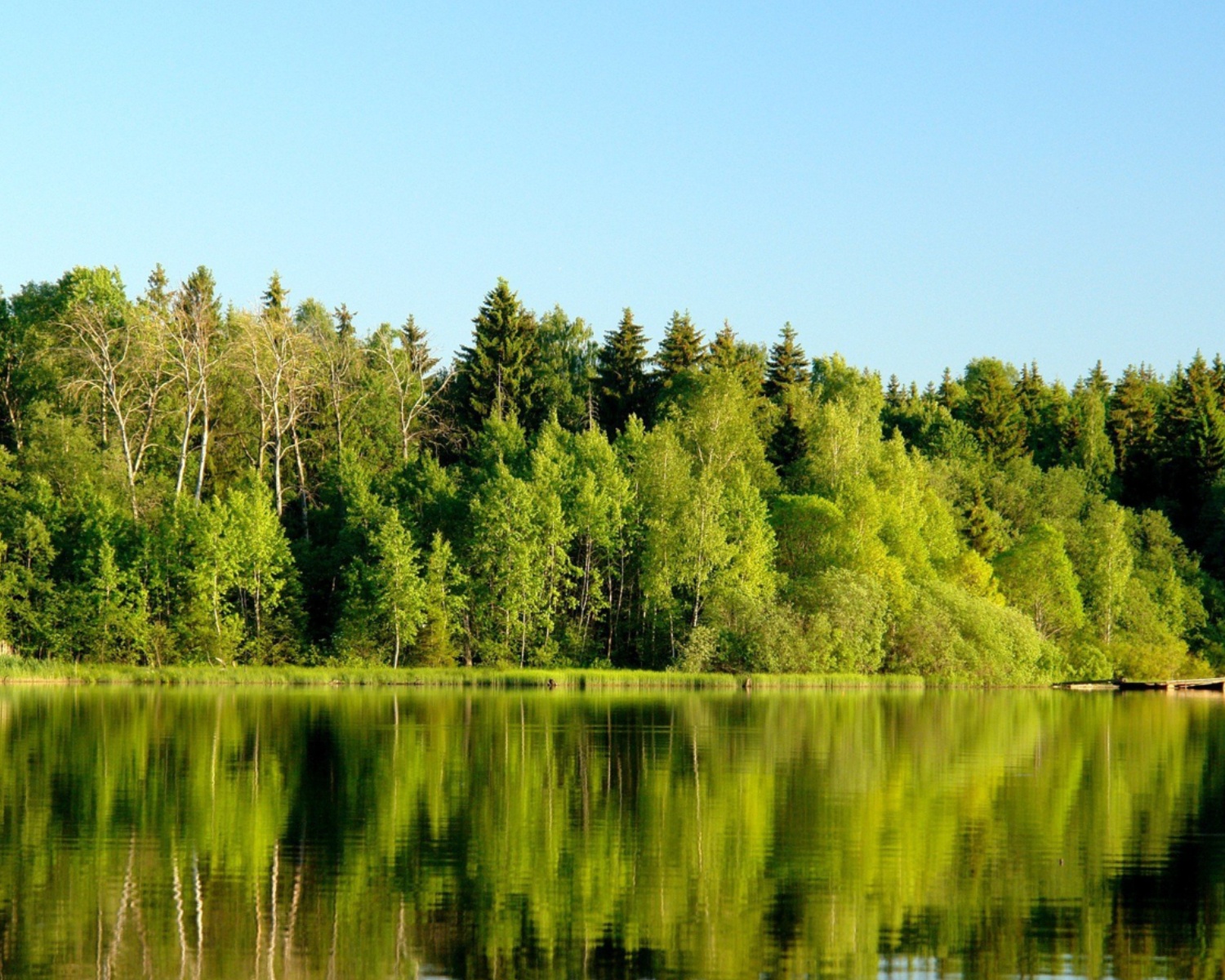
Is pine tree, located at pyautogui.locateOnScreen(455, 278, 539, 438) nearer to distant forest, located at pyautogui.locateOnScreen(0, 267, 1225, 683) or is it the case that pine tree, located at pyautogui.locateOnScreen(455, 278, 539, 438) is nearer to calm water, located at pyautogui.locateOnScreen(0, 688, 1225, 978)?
distant forest, located at pyautogui.locateOnScreen(0, 267, 1225, 683)

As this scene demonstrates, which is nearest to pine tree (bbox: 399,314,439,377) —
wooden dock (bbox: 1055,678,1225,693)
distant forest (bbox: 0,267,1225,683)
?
distant forest (bbox: 0,267,1225,683)

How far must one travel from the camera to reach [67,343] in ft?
328

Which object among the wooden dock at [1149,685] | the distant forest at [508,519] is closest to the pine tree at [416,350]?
the distant forest at [508,519]

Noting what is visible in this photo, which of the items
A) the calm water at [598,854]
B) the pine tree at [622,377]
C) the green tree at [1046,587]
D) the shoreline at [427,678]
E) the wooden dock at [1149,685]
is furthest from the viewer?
the pine tree at [622,377]

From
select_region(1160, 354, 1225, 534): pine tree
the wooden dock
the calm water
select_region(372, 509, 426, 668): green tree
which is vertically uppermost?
select_region(1160, 354, 1225, 534): pine tree

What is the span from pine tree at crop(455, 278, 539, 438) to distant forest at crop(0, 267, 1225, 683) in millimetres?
207

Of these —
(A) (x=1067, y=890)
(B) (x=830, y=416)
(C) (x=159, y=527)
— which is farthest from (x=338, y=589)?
(A) (x=1067, y=890)

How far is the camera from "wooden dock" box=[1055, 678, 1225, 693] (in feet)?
319

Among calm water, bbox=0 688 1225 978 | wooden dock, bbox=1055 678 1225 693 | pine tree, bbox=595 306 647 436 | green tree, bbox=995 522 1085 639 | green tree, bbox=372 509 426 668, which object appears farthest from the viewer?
pine tree, bbox=595 306 647 436

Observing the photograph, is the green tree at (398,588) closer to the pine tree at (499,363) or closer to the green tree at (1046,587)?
the pine tree at (499,363)

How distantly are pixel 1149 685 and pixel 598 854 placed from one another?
80.3m

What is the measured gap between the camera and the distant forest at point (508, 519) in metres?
87.7

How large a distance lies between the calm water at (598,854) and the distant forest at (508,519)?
3865cm

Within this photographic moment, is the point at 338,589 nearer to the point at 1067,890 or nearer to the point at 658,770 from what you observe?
the point at 658,770
